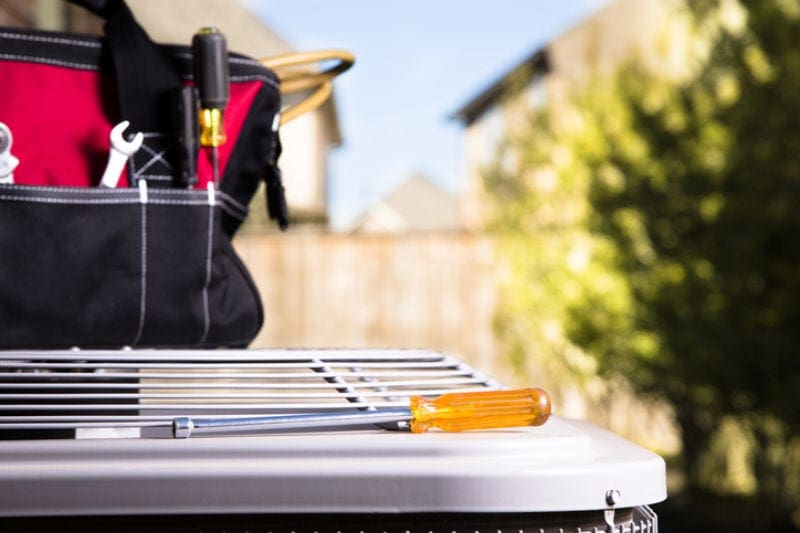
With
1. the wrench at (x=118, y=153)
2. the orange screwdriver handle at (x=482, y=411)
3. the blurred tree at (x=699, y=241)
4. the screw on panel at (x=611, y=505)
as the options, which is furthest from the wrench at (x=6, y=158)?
the blurred tree at (x=699, y=241)

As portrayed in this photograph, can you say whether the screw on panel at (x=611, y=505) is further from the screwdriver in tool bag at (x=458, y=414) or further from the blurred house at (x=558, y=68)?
the blurred house at (x=558, y=68)

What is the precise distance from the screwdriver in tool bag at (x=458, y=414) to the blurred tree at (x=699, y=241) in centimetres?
495

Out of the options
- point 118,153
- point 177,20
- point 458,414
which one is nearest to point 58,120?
point 118,153

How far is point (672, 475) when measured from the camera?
8953mm

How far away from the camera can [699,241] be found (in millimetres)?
7125

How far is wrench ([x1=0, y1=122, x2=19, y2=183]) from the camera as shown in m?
1.67

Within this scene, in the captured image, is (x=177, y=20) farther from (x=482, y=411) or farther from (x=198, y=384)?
(x=482, y=411)

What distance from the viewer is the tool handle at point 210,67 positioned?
175 cm

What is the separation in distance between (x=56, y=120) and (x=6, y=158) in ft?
0.32

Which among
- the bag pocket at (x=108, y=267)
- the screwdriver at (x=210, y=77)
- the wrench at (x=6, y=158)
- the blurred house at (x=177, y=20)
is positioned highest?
the blurred house at (x=177, y=20)

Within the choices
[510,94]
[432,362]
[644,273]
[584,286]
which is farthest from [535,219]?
[432,362]

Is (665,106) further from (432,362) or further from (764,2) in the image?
(432,362)

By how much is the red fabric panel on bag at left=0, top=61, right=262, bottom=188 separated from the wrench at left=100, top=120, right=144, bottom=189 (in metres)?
0.02

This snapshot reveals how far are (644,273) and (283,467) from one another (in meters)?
6.74
